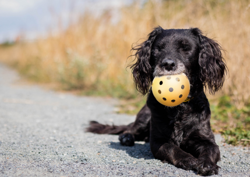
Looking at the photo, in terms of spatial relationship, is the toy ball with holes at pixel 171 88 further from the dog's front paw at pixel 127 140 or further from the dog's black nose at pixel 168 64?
the dog's front paw at pixel 127 140

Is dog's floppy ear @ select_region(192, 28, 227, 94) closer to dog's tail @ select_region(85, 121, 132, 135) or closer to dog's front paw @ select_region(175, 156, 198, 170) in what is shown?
dog's front paw @ select_region(175, 156, 198, 170)

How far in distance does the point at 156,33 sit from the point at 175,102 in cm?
125

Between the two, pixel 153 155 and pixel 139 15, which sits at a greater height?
pixel 139 15

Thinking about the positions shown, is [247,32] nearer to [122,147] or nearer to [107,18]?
[122,147]

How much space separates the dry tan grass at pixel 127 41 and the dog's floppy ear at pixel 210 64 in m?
1.24

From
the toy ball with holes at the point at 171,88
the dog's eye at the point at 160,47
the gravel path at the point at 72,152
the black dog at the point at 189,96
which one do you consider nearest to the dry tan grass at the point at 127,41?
the black dog at the point at 189,96

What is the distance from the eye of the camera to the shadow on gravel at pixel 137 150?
3.29 m

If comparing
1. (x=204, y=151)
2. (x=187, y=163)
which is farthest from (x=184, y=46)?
(x=187, y=163)

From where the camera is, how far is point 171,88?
2.72 m

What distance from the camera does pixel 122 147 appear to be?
370 cm

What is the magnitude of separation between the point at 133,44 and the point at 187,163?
5759 millimetres

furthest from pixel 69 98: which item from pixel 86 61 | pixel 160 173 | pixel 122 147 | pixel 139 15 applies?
pixel 160 173

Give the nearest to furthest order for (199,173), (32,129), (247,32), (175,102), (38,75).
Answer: (199,173), (175,102), (32,129), (247,32), (38,75)

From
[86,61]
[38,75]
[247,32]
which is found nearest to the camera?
[247,32]
